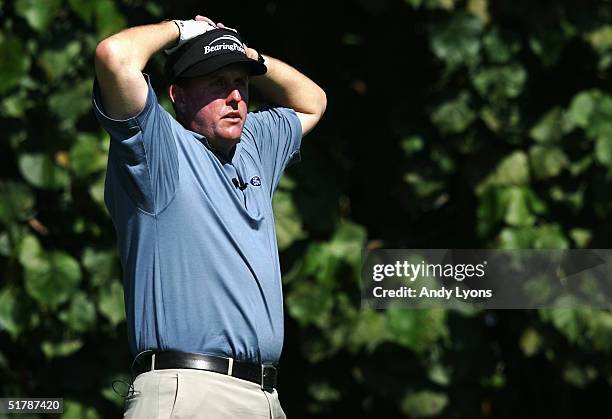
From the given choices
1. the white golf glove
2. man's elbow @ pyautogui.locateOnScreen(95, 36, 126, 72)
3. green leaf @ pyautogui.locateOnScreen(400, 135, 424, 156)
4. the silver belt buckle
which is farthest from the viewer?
green leaf @ pyautogui.locateOnScreen(400, 135, 424, 156)

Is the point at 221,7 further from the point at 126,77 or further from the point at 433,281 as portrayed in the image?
the point at 126,77

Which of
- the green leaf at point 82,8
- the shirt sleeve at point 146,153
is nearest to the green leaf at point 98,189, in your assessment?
the green leaf at point 82,8

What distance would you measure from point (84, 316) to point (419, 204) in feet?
4.99

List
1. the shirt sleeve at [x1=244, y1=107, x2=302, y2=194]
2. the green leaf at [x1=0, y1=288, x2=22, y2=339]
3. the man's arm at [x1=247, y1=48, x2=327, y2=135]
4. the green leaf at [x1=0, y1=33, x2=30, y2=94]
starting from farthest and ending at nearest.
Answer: the green leaf at [x1=0, y1=288, x2=22, y2=339], the green leaf at [x1=0, y1=33, x2=30, y2=94], the man's arm at [x1=247, y1=48, x2=327, y2=135], the shirt sleeve at [x1=244, y1=107, x2=302, y2=194]

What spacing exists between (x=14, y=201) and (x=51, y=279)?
37 cm

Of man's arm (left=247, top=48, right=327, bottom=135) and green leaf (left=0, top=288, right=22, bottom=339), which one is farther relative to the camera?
green leaf (left=0, top=288, right=22, bottom=339)

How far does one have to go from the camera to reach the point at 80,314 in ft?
17.8

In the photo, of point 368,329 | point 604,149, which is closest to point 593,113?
point 604,149

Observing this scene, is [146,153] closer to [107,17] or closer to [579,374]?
[107,17]

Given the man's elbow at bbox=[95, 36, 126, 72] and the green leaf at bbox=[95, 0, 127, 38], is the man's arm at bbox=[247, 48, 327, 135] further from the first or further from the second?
the green leaf at bbox=[95, 0, 127, 38]

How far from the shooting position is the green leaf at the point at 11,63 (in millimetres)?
5266

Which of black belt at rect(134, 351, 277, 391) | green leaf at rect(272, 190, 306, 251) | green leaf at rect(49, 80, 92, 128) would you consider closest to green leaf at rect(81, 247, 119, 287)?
green leaf at rect(49, 80, 92, 128)

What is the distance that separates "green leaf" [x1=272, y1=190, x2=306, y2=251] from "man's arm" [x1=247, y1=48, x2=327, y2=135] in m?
1.49

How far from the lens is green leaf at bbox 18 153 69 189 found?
17.7 ft
